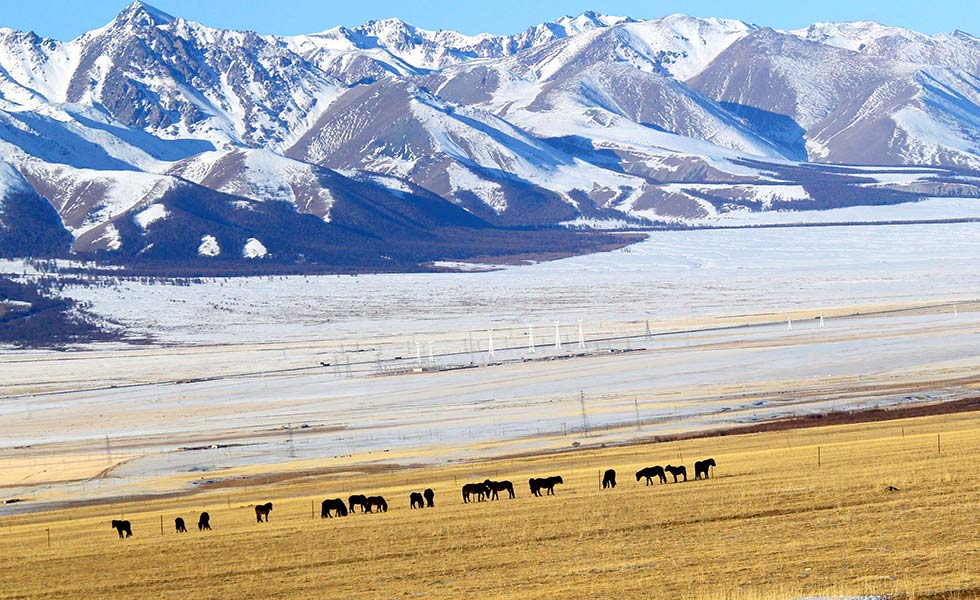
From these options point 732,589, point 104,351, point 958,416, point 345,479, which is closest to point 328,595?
point 732,589

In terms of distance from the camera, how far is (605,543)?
3578 cm

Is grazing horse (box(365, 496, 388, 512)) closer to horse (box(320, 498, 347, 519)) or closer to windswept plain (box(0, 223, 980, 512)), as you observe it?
horse (box(320, 498, 347, 519))

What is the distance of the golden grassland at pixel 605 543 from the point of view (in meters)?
29.5

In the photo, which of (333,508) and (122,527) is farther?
(333,508)

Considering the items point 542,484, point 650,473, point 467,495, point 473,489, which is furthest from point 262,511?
point 650,473

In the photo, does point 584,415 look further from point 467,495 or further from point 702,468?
point 702,468

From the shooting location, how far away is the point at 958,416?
2623 inches

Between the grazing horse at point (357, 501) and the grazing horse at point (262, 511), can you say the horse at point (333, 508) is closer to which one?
the grazing horse at point (357, 501)

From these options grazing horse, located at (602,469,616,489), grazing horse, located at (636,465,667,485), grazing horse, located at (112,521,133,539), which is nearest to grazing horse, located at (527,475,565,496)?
grazing horse, located at (602,469,616,489)

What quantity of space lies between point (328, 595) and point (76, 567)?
10.4m

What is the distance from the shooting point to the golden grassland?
96.7 ft

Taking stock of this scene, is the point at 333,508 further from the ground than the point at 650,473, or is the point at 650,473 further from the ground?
the point at 650,473

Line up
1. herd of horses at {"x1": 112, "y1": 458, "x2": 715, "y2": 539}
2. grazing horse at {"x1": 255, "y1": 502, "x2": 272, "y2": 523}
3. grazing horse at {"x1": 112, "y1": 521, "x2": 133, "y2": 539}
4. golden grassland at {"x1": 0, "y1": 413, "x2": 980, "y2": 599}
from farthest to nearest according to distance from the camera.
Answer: grazing horse at {"x1": 255, "y1": 502, "x2": 272, "y2": 523} → herd of horses at {"x1": 112, "y1": 458, "x2": 715, "y2": 539} → grazing horse at {"x1": 112, "y1": 521, "x2": 133, "y2": 539} → golden grassland at {"x1": 0, "y1": 413, "x2": 980, "y2": 599}

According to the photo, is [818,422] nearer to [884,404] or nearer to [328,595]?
[884,404]
